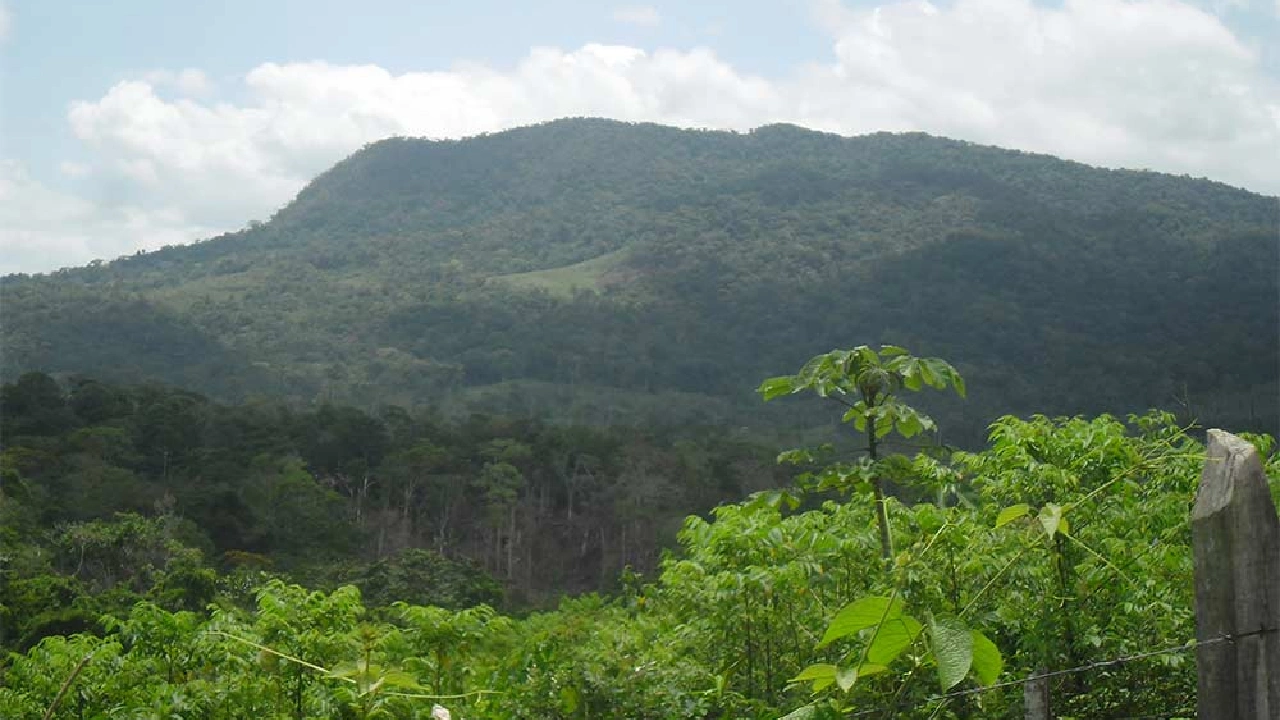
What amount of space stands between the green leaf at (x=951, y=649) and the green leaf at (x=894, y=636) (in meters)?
0.02

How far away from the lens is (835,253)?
87438 mm

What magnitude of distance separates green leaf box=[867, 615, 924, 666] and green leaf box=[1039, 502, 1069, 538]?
1.46ft

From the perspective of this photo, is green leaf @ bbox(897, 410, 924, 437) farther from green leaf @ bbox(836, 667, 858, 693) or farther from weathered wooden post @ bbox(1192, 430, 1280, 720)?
green leaf @ bbox(836, 667, 858, 693)

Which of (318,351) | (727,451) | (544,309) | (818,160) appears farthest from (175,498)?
(818,160)

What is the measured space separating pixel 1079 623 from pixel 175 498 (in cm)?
2608

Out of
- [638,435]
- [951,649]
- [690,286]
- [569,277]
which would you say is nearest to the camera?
[951,649]

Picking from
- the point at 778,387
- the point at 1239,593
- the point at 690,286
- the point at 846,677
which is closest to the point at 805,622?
the point at 778,387

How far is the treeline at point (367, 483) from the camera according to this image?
1009 inches

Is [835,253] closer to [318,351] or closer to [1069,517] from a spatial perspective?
[318,351]

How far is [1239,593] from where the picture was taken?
1.63 metres

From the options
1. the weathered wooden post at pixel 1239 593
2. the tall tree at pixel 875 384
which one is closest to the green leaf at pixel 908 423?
the tall tree at pixel 875 384

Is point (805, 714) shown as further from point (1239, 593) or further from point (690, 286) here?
point (690, 286)

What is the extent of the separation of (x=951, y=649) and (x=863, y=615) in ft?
0.30

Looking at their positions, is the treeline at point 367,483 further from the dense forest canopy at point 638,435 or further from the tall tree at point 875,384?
the tall tree at point 875,384
